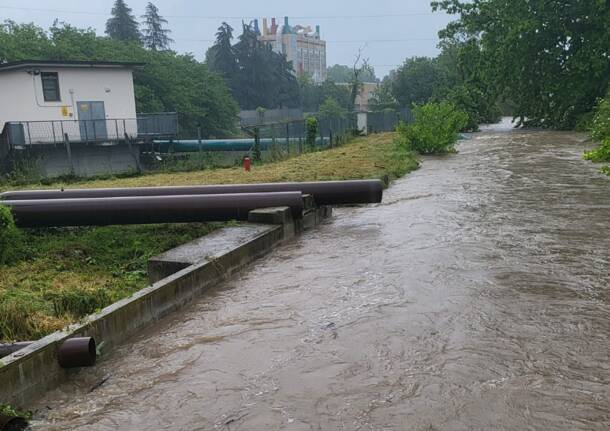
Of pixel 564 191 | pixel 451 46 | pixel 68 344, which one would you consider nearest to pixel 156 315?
pixel 68 344

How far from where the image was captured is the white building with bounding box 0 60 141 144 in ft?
98.2

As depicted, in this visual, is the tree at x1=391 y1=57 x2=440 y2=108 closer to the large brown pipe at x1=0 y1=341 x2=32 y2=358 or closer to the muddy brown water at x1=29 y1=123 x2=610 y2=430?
the muddy brown water at x1=29 y1=123 x2=610 y2=430

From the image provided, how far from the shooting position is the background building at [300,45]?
145625mm

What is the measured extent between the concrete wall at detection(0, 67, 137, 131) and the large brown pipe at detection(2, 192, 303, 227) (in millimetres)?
23870

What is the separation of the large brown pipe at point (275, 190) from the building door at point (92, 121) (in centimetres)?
2039

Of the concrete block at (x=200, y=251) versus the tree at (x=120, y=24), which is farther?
the tree at (x=120, y=24)

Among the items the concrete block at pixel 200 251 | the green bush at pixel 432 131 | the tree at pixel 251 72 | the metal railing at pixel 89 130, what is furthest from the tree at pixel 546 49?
the tree at pixel 251 72

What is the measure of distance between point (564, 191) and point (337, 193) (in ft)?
17.4

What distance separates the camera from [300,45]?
154125mm

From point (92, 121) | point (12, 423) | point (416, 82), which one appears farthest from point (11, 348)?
point (416, 82)

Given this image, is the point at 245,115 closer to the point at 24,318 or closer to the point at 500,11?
the point at 500,11

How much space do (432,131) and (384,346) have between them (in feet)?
63.2

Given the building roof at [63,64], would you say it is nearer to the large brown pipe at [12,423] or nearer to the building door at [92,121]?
the building door at [92,121]

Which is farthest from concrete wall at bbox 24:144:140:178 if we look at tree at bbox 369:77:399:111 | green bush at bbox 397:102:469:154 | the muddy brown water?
tree at bbox 369:77:399:111
